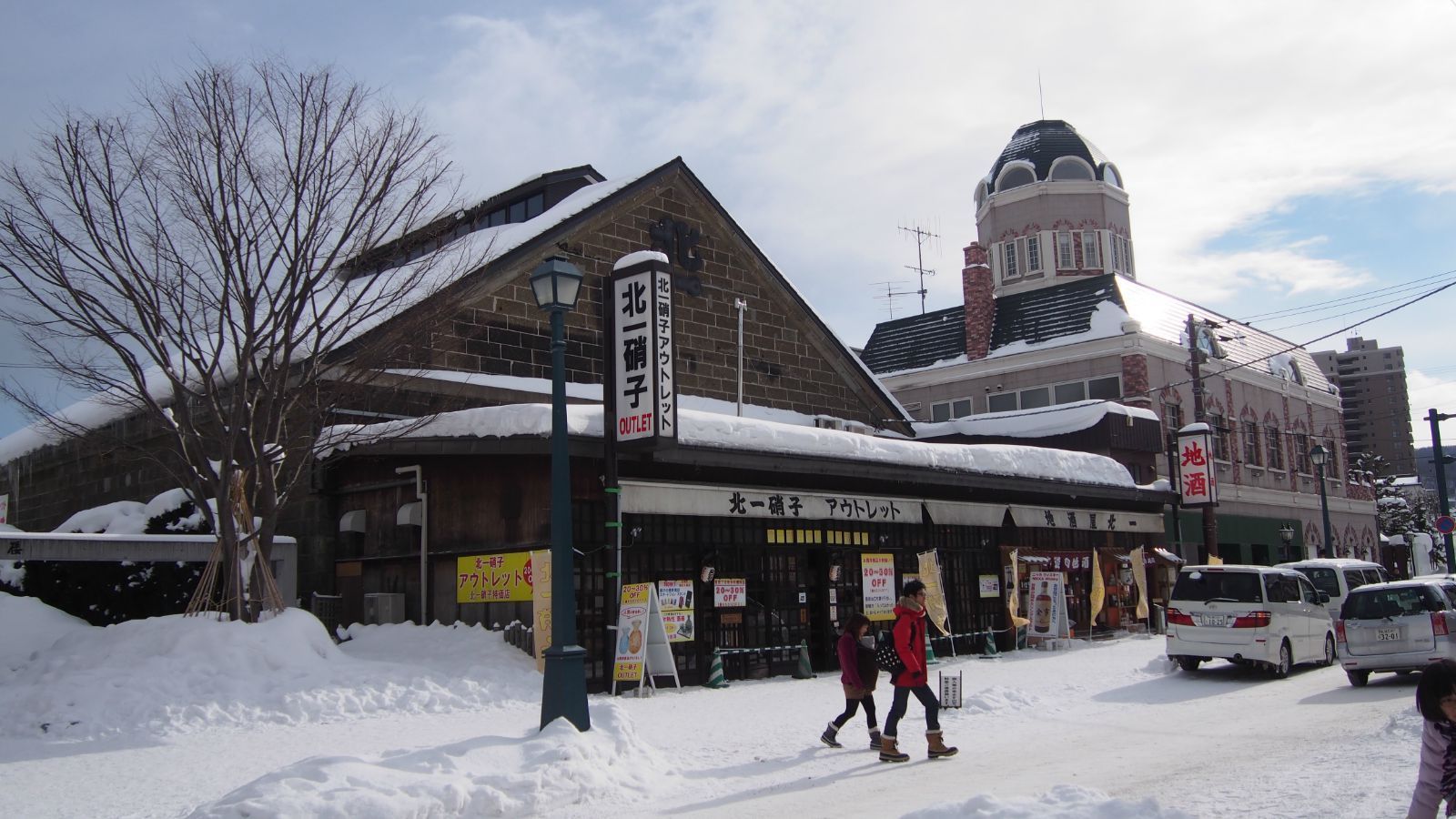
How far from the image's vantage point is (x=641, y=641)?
16.1 m

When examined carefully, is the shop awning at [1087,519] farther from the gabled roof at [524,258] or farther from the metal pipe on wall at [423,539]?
the metal pipe on wall at [423,539]

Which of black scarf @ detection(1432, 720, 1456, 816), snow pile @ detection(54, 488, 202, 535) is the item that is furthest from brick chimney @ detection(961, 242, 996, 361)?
black scarf @ detection(1432, 720, 1456, 816)

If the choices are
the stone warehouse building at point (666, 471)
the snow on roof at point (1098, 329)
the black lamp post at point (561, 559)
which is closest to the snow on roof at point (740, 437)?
the stone warehouse building at point (666, 471)

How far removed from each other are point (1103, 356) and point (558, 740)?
1278 inches

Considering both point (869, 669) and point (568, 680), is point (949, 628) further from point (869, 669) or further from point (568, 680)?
point (568, 680)

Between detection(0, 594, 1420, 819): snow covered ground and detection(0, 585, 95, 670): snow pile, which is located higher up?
detection(0, 585, 95, 670): snow pile

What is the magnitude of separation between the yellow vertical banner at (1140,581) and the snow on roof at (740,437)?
3.62 meters

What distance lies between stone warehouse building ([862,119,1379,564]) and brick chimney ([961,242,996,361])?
0.16 ft

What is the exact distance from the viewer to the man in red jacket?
10953mm

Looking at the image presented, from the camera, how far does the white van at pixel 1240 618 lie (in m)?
17.0

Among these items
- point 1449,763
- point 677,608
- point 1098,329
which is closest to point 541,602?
point 677,608

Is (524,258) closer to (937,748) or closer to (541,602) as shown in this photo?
(541,602)

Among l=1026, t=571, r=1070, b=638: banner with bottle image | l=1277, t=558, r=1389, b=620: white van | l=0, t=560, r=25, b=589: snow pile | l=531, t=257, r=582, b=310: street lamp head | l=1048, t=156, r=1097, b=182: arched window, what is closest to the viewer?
l=531, t=257, r=582, b=310: street lamp head

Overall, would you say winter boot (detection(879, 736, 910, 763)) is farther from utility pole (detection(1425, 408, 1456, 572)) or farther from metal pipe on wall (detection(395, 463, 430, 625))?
utility pole (detection(1425, 408, 1456, 572))
